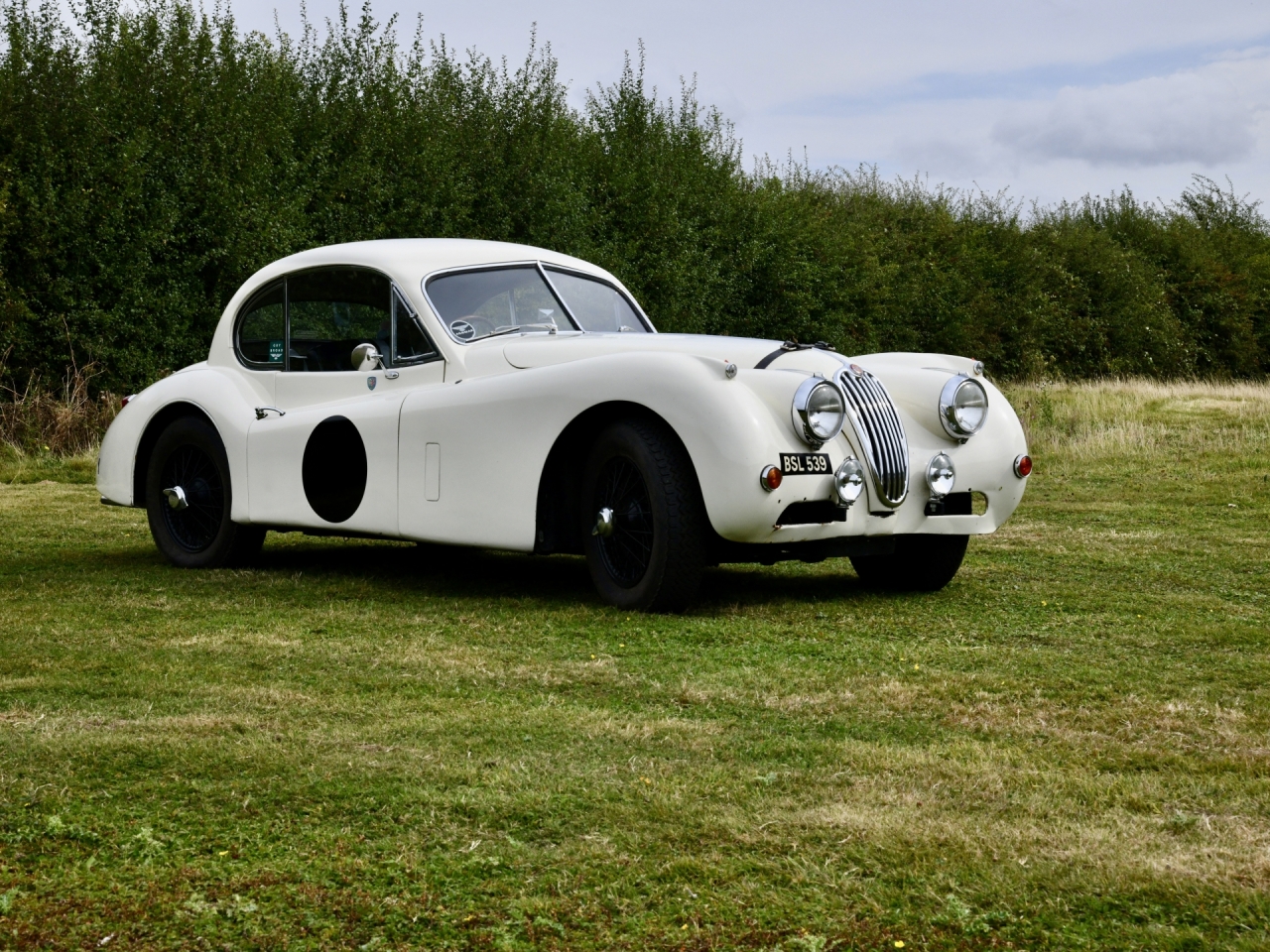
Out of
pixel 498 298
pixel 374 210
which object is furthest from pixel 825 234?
pixel 498 298

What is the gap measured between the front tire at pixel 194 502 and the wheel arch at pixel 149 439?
0.22ft

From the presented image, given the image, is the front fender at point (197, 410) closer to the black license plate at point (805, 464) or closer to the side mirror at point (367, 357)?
the side mirror at point (367, 357)

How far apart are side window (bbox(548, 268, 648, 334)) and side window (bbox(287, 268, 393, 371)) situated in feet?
3.22

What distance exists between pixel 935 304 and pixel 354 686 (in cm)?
3190

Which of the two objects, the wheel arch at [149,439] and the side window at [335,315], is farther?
the wheel arch at [149,439]

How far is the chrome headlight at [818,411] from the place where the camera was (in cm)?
607

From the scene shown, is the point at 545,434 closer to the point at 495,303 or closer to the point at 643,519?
the point at 643,519

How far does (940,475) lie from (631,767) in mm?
3330

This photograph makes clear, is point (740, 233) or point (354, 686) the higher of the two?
point (740, 233)

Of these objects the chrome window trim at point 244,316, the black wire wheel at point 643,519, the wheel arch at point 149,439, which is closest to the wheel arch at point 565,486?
the black wire wheel at point 643,519

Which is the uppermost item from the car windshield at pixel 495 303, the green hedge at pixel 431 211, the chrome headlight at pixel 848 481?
the green hedge at pixel 431 211

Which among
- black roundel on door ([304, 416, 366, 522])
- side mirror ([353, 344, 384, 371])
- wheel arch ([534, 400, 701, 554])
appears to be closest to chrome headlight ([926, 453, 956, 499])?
wheel arch ([534, 400, 701, 554])

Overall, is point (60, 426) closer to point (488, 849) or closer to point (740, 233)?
point (488, 849)

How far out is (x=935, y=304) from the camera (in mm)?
35125
